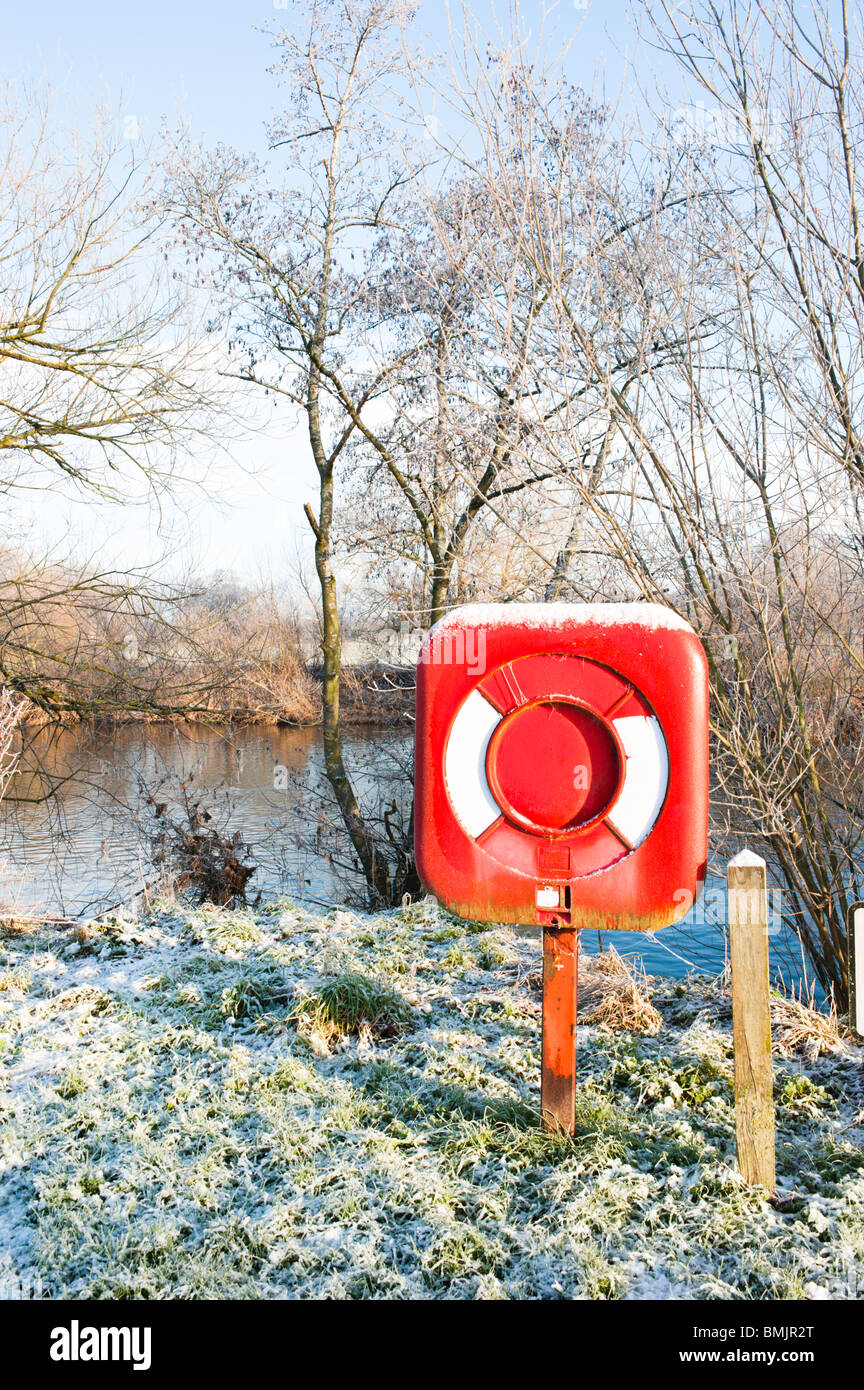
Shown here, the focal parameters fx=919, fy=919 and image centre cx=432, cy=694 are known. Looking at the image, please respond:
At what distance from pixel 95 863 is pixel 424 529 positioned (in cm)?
486

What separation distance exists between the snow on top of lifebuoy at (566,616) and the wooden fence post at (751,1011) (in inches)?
25.0

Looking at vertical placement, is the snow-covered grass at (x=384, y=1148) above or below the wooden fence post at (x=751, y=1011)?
below

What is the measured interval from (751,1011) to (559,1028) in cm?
52

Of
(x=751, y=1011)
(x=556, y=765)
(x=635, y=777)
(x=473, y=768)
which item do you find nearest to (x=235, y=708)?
(x=473, y=768)

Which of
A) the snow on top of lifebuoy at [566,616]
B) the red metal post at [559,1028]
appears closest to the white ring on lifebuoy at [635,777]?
the snow on top of lifebuoy at [566,616]

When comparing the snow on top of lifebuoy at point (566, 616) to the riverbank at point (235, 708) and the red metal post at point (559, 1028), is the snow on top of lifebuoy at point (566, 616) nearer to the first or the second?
the red metal post at point (559, 1028)

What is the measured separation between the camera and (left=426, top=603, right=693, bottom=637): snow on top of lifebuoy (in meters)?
2.34

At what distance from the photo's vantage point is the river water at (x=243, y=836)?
674cm

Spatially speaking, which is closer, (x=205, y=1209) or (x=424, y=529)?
(x=205, y=1209)

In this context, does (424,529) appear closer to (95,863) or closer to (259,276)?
(259,276)

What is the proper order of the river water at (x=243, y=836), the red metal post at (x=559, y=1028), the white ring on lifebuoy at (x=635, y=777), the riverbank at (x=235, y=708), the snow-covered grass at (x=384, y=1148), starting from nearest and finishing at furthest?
the snow-covered grass at (x=384, y=1148) → the white ring on lifebuoy at (x=635, y=777) → the red metal post at (x=559, y=1028) → the river water at (x=243, y=836) → the riverbank at (x=235, y=708)

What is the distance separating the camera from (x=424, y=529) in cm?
836
